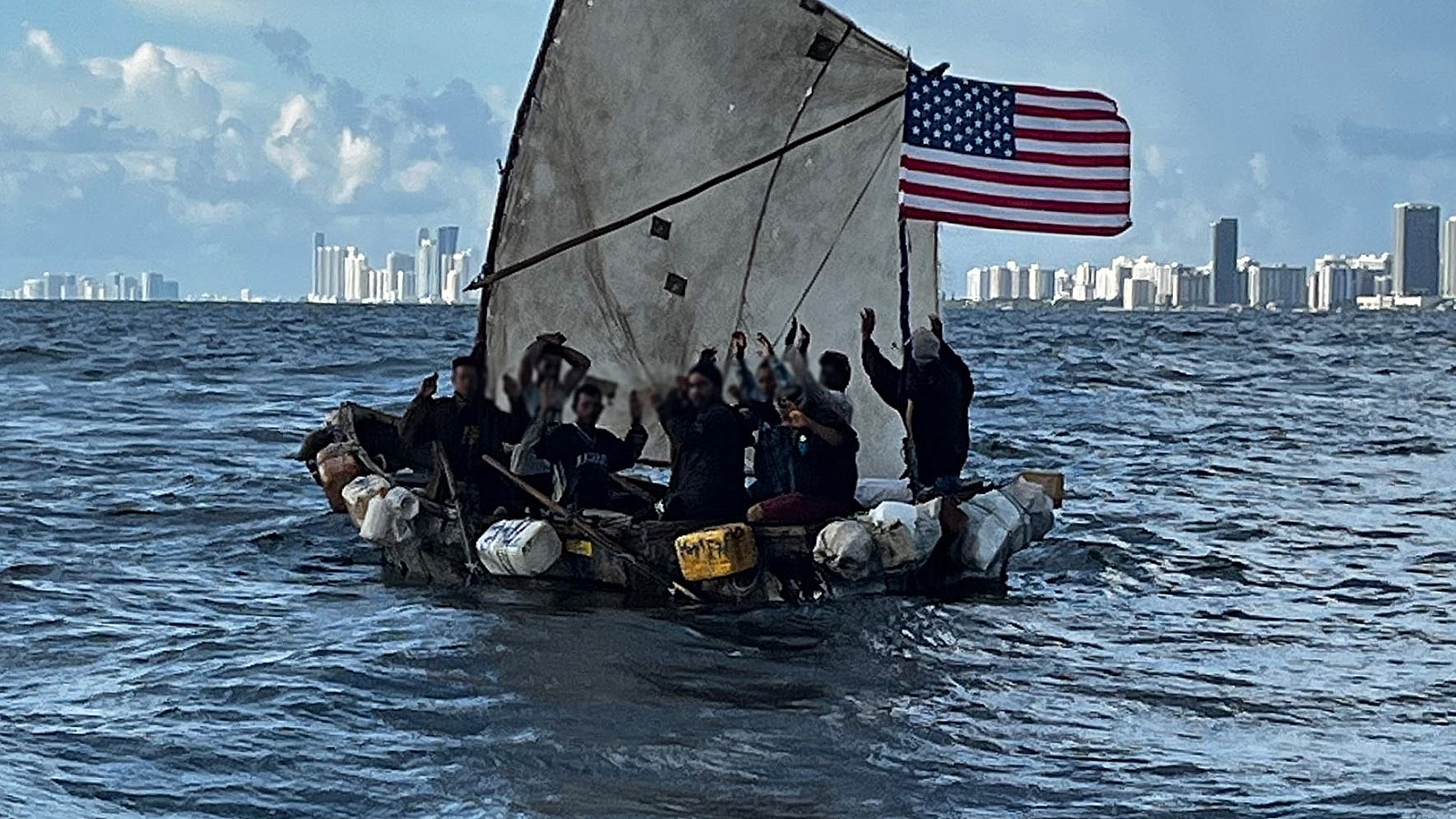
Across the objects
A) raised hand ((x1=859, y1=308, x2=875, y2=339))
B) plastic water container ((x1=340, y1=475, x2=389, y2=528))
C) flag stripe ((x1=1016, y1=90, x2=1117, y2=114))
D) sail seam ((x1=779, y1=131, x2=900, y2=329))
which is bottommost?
plastic water container ((x1=340, y1=475, x2=389, y2=528))

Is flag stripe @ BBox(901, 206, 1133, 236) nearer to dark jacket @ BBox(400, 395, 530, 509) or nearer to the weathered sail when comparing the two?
the weathered sail

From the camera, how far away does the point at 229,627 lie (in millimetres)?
17906

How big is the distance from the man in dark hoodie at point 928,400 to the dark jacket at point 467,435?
3335 mm

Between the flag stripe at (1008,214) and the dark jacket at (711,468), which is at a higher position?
the flag stripe at (1008,214)

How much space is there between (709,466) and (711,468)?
0.03 metres

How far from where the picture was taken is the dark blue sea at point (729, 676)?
12.3 meters

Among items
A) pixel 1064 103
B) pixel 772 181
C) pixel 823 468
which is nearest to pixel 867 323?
pixel 823 468

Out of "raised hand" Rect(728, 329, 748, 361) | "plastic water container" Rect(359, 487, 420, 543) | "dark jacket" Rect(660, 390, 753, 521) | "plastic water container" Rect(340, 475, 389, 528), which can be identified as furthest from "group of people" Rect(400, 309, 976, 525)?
"plastic water container" Rect(340, 475, 389, 528)

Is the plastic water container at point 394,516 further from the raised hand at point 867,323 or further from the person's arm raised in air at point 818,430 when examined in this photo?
the raised hand at point 867,323

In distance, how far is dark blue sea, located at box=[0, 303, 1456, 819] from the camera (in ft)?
40.5

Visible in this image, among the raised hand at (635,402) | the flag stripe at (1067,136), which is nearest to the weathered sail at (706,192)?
the flag stripe at (1067,136)

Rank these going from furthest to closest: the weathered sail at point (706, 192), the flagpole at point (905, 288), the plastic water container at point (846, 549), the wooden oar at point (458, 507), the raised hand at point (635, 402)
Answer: the weathered sail at point (706, 192) → the flagpole at point (905, 288) → the wooden oar at point (458, 507) → the plastic water container at point (846, 549) → the raised hand at point (635, 402)

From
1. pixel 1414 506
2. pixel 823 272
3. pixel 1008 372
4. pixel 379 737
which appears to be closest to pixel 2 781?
pixel 379 737

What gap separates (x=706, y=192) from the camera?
20.6m
